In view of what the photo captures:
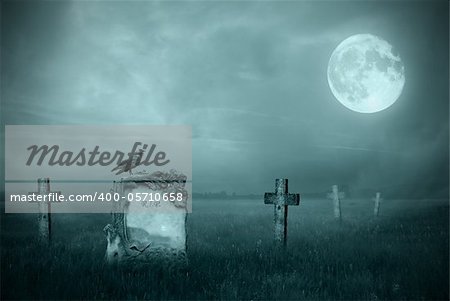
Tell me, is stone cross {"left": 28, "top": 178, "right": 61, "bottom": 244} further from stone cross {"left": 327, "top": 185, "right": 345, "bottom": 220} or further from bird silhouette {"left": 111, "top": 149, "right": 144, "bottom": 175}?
stone cross {"left": 327, "top": 185, "right": 345, "bottom": 220}

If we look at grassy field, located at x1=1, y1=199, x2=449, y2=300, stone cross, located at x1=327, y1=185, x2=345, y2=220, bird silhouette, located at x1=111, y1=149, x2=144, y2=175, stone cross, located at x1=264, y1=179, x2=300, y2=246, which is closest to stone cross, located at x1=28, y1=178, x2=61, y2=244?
grassy field, located at x1=1, y1=199, x2=449, y2=300

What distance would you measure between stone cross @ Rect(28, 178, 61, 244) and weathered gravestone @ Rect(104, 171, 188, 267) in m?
3.99

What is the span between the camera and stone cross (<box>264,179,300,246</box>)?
9622mm

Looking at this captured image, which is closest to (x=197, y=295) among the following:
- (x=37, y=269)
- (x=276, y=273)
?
(x=276, y=273)

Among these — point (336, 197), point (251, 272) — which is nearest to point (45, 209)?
point (251, 272)

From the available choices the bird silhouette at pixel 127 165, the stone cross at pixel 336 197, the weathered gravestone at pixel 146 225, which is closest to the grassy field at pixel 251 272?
the weathered gravestone at pixel 146 225

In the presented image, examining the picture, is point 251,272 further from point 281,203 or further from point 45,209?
point 45,209

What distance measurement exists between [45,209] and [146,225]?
480 centimetres

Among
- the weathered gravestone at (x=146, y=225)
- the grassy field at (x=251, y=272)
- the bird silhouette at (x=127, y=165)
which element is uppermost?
the bird silhouette at (x=127, y=165)

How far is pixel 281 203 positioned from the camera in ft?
32.0

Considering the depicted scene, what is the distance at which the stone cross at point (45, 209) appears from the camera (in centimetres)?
1035

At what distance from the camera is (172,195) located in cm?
767

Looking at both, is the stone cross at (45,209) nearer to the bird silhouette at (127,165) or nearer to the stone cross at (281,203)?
the bird silhouette at (127,165)

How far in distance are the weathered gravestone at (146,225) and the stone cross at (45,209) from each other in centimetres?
399
